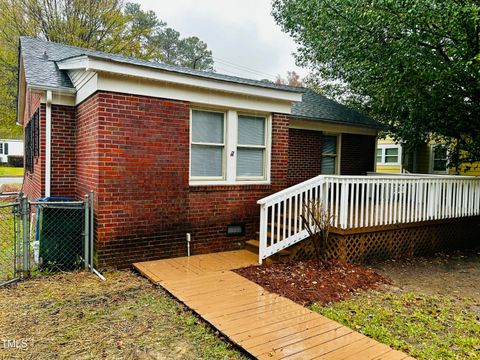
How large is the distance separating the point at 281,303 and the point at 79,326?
7.61 feet

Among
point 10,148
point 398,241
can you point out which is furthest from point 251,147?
point 10,148

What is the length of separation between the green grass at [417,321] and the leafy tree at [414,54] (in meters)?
4.63

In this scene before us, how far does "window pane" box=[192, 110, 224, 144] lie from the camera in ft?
21.2

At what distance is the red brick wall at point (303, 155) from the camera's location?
31.1ft

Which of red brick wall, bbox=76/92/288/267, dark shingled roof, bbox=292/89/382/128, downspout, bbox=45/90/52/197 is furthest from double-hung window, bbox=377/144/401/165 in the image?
downspout, bbox=45/90/52/197

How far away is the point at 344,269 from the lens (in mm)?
5840

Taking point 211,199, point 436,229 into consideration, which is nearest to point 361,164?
point 436,229

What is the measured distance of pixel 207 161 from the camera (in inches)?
261

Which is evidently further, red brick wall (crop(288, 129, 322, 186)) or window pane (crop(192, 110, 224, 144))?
red brick wall (crop(288, 129, 322, 186))

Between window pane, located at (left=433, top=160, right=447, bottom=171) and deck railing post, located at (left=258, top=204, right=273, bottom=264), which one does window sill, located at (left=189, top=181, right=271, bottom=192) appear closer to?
deck railing post, located at (left=258, top=204, right=273, bottom=264)

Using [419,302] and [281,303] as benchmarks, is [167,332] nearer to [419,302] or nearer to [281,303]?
[281,303]

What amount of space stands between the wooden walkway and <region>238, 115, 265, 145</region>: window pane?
8.73 ft

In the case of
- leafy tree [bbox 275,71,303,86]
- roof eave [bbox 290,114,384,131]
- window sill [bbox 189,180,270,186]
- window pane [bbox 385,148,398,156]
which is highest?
leafy tree [bbox 275,71,303,86]

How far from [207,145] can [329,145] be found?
203 inches
